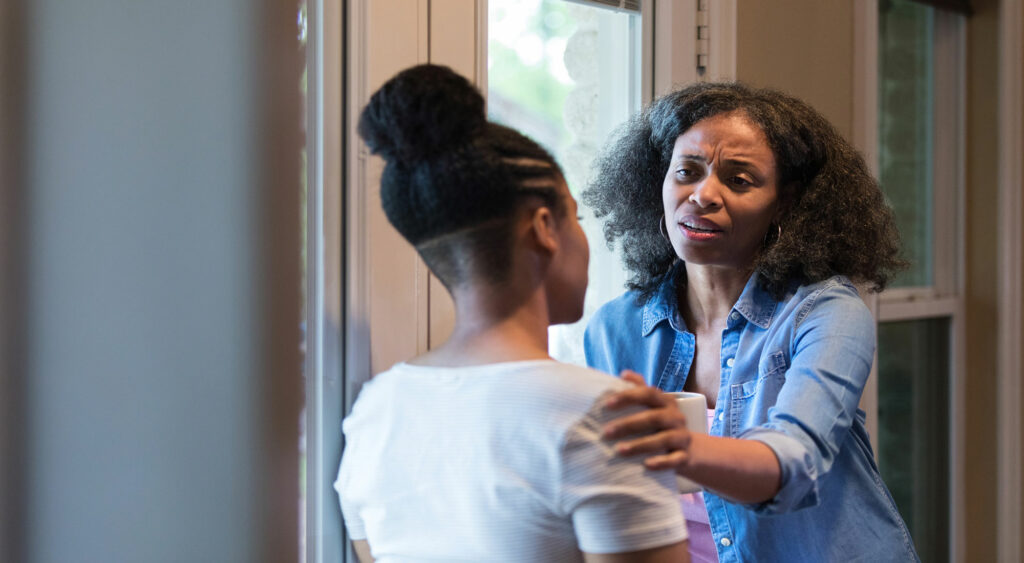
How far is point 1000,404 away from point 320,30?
2.24 metres

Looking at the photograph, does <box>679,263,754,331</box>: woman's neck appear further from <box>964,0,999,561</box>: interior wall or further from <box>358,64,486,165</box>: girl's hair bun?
<box>964,0,999,561</box>: interior wall

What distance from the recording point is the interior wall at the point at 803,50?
1.87 meters

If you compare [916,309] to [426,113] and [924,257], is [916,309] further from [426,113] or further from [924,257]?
[426,113]

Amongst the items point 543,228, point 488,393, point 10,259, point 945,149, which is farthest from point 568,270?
point 945,149

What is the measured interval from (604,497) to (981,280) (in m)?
2.28

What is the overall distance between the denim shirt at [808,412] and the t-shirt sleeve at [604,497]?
287 millimetres

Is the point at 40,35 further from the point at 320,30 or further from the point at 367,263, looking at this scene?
the point at 367,263

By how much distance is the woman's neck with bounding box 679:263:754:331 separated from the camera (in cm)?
142

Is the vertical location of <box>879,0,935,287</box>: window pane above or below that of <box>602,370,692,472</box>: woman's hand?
above

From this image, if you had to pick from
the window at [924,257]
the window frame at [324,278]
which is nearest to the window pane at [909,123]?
the window at [924,257]

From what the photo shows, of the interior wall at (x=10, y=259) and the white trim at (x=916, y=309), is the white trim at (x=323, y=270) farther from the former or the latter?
the white trim at (x=916, y=309)

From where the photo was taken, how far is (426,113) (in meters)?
0.83

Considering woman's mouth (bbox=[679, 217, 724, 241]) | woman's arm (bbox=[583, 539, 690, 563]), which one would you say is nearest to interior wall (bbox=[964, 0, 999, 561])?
woman's mouth (bbox=[679, 217, 724, 241])

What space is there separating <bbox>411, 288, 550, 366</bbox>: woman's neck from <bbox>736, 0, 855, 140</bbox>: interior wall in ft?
3.75
